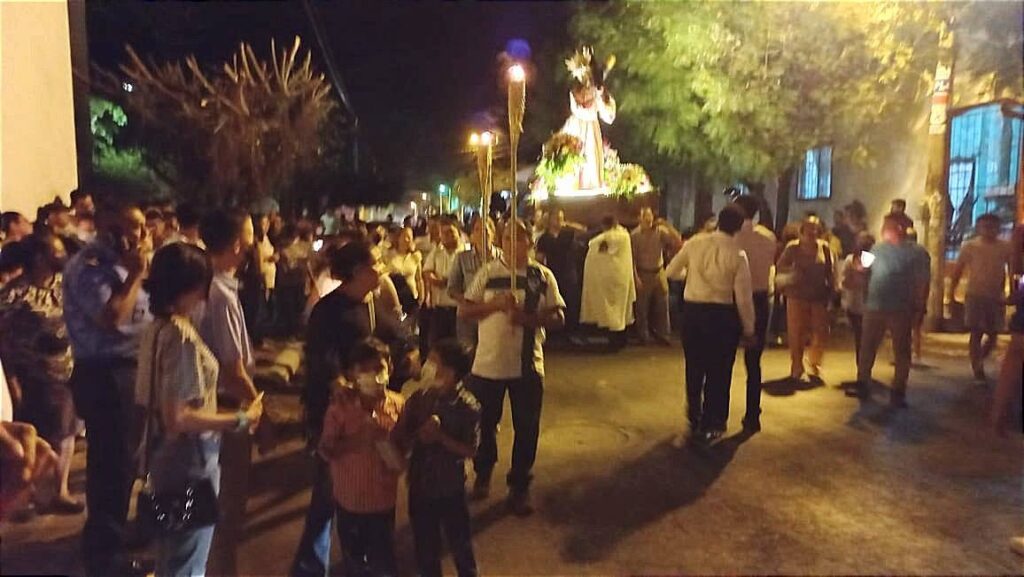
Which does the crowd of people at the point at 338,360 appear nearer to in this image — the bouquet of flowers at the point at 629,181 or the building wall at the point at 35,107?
the building wall at the point at 35,107

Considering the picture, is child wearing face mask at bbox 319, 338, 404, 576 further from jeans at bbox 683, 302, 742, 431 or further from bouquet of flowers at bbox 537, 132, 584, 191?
bouquet of flowers at bbox 537, 132, 584, 191

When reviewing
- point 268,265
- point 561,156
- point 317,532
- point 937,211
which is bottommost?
point 317,532

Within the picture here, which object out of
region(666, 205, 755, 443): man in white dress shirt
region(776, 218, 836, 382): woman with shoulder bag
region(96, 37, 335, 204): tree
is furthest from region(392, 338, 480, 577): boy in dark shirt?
region(96, 37, 335, 204): tree

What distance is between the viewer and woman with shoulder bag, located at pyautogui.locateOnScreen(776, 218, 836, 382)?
9492 millimetres

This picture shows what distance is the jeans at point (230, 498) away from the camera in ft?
14.0

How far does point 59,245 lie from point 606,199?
28.0 feet

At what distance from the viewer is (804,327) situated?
9781 mm

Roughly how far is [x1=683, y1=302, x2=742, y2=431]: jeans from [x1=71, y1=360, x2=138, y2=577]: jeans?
4.35 meters

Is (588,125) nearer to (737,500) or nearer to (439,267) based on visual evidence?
(439,267)

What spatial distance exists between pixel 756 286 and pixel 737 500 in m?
2.51

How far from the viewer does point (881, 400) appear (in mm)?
9102

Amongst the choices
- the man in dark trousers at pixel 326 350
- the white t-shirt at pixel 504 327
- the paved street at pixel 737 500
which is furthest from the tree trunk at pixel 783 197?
the man in dark trousers at pixel 326 350

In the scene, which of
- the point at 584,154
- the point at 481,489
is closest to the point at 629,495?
the point at 481,489

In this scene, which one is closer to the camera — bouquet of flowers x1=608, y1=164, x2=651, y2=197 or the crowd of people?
the crowd of people
